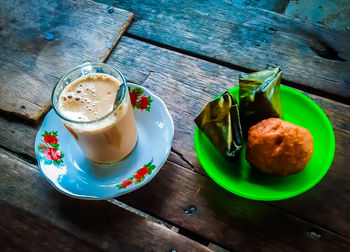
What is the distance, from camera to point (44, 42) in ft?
3.86

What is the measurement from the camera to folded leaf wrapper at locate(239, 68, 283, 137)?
2.72ft

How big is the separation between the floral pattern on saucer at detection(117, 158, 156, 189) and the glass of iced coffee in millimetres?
86

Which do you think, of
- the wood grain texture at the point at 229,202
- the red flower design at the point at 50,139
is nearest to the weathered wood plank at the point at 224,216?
the wood grain texture at the point at 229,202

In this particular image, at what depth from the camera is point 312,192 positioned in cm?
84

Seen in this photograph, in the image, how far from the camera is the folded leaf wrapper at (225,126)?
0.81 metres

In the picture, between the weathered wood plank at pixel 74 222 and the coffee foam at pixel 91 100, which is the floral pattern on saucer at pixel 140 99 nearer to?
the coffee foam at pixel 91 100

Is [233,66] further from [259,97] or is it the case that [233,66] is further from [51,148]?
[51,148]

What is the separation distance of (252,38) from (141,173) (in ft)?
2.13

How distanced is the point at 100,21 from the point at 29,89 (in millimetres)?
373

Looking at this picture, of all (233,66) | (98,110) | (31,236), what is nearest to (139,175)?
(98,110)

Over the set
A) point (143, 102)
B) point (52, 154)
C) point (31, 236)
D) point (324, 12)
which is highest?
point (324, 12)

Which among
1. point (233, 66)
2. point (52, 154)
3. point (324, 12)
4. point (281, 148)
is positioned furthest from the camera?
point (324, 12)

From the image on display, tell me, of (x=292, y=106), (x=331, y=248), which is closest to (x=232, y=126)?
(x=292, y=106)

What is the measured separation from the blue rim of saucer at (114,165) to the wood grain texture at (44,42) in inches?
6.1
